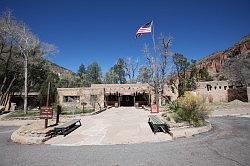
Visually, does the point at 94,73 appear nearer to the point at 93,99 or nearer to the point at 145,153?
the point at 93,99

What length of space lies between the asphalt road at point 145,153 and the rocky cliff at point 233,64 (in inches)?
1589

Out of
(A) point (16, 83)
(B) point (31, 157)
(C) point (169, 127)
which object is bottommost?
(B) point (31, 157)

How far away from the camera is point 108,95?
124 feet

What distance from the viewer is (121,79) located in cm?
7131

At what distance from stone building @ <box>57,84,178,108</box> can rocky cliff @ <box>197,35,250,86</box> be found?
18.5 meters

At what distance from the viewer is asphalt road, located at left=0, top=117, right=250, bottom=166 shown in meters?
6.48

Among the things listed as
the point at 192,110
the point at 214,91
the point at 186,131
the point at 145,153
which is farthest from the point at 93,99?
the point at 145,153

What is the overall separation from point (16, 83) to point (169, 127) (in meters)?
34.2

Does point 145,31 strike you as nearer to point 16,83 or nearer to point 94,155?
point 94,155

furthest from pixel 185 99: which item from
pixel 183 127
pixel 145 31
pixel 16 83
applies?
pixel 16 83

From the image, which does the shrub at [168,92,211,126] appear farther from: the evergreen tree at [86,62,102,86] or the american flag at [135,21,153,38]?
the evergreen tree at [86,62,102,86]

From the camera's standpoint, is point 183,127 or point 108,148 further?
point 183,127

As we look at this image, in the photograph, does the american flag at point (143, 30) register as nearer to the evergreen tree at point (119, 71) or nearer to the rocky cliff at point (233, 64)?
the rocky cliff at point (233, 64)

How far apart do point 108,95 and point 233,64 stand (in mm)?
42630
